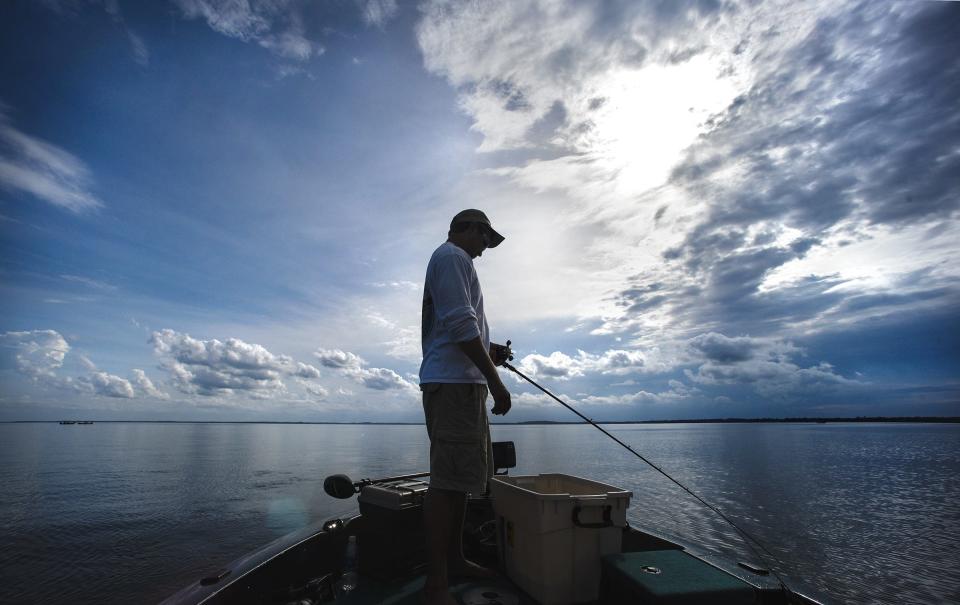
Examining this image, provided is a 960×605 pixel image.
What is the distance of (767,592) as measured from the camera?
265cm

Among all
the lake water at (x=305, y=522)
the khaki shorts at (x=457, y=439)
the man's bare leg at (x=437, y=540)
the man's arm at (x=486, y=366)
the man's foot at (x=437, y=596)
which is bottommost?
the lake water at (x=305, y=522)

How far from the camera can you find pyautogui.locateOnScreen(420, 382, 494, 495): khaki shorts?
248 cm

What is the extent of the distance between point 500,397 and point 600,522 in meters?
1.07

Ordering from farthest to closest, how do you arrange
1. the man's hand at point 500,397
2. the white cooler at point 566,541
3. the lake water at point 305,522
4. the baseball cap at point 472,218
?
1. the lake water at point 305,522
2. the baseball cap at point 472,218
3. the white cooler at point 566,541
4. the man's hand at point 500,397

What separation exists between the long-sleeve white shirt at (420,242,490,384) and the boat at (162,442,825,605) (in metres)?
0.93

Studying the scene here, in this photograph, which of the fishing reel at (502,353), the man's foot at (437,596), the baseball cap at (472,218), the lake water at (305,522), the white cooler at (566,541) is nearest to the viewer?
the man's foot at (437,596)

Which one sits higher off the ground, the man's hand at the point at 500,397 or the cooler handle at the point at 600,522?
the man's hand at the point at 500,397

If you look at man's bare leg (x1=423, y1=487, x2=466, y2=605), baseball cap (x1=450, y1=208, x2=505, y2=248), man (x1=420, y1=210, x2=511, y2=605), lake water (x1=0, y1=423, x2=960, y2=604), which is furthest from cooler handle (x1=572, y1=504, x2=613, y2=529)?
baseball cap (x1=450, y1=208, x2=505, y2=248)

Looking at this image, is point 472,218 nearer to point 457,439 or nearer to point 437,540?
point 457,439

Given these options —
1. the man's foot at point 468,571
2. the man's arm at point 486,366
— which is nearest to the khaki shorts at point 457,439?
the man's arm at point 486,366

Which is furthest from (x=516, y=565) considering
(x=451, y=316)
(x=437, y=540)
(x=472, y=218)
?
(x=472, y=218)

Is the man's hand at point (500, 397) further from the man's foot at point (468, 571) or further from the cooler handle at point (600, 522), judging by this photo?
the man's foot at point (468, 571)

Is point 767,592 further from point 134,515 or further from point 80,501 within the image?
point 80,501

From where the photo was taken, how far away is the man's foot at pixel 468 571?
3086mm
